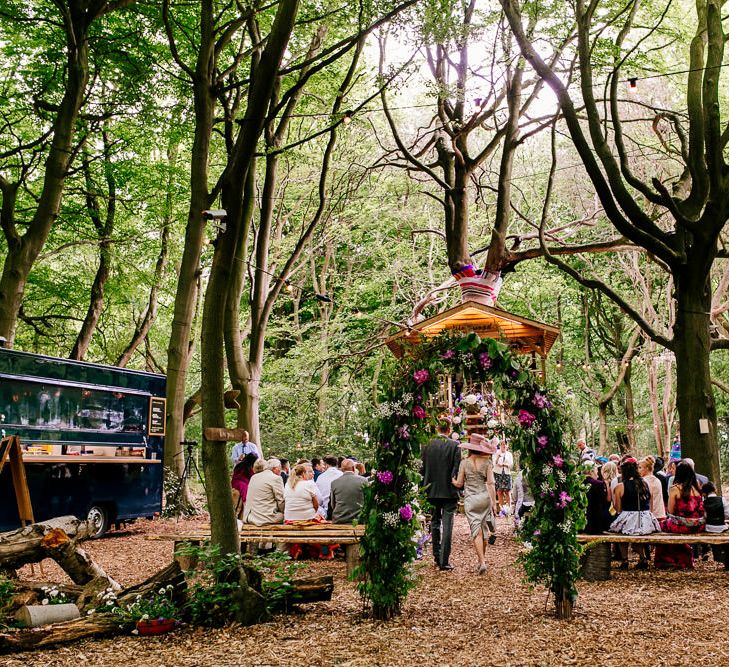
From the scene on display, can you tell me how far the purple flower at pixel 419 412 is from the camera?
7.27 metres

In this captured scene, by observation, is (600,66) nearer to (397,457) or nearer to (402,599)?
(397,457)

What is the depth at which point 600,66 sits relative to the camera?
13.1m

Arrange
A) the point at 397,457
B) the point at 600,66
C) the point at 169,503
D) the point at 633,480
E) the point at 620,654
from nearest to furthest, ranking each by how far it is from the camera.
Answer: the point at 620,654 → the point at 397,457 → the point at 633,480 → the point at 600,66 → the point at 169,503

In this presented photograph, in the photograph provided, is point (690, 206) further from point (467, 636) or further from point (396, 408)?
point (467, 636)

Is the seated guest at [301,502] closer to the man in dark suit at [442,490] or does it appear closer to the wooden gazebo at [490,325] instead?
the man in dark suit at [442,490]

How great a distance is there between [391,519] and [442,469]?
3.53 metres

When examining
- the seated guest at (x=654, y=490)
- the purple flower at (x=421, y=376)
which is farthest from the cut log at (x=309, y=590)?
the seated guest at (x=654, y=490)

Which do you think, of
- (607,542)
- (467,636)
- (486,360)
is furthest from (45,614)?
(607,542)

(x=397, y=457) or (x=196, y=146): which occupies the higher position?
(x=196, y=146)

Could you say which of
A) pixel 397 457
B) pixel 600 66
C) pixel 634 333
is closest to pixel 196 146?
pixel 600 66

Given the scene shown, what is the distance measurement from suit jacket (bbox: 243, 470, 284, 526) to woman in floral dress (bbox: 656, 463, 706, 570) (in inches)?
203

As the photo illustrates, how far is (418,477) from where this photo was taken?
23.9ft

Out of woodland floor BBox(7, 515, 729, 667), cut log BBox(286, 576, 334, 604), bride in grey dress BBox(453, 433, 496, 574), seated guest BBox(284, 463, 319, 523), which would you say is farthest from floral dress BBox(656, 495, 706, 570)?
cut log BBox(286, 576, 334, 604)

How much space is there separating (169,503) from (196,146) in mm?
7477
